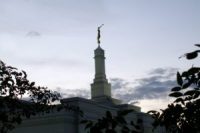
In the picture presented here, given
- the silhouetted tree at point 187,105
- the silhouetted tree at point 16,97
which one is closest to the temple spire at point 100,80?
the silhouetted tree at point 16,97

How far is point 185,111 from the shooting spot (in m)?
3.09

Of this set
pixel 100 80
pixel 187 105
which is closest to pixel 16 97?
pixel 187 105

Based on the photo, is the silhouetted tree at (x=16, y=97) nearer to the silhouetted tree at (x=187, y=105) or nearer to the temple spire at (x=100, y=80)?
the silhouetted tree at (x=187, y=105)

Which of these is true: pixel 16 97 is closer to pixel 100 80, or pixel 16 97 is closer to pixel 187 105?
pixel 187 105

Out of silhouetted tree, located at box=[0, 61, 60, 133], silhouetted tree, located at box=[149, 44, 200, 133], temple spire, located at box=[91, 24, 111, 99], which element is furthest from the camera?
temple spire, located at box=[91, 24, 111, 99]

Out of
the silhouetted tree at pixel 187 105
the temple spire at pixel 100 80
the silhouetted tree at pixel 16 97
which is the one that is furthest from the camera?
the temple spire at pixel 100 80

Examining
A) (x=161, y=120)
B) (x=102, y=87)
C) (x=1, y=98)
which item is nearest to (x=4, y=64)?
(x=1, y=98)

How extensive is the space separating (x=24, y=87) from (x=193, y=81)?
248 inches

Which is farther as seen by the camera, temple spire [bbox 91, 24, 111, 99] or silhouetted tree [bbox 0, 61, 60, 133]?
temple spire [bbox 91, 24, 111, 99]

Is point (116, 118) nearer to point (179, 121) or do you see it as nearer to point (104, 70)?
point (179, 121)

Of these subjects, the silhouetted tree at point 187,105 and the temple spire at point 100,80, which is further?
the temple spire at point 100,80

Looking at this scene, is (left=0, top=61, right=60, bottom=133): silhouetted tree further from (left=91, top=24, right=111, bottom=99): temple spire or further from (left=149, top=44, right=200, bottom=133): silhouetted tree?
(left=91, top=24, right=111, bottom=99): temple spire

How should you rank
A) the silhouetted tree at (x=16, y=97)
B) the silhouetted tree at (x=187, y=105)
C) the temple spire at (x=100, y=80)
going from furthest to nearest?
the temple spire at (x=100, y=80) → the silhouetted tree at (x=16, y=97) → the silhouetted tree at (x=187, y=105)

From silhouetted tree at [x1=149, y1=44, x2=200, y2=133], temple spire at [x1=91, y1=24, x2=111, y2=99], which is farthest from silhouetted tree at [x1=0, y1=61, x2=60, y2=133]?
temple spire at [x1=91, y1=24, x2=111, y2=99]
